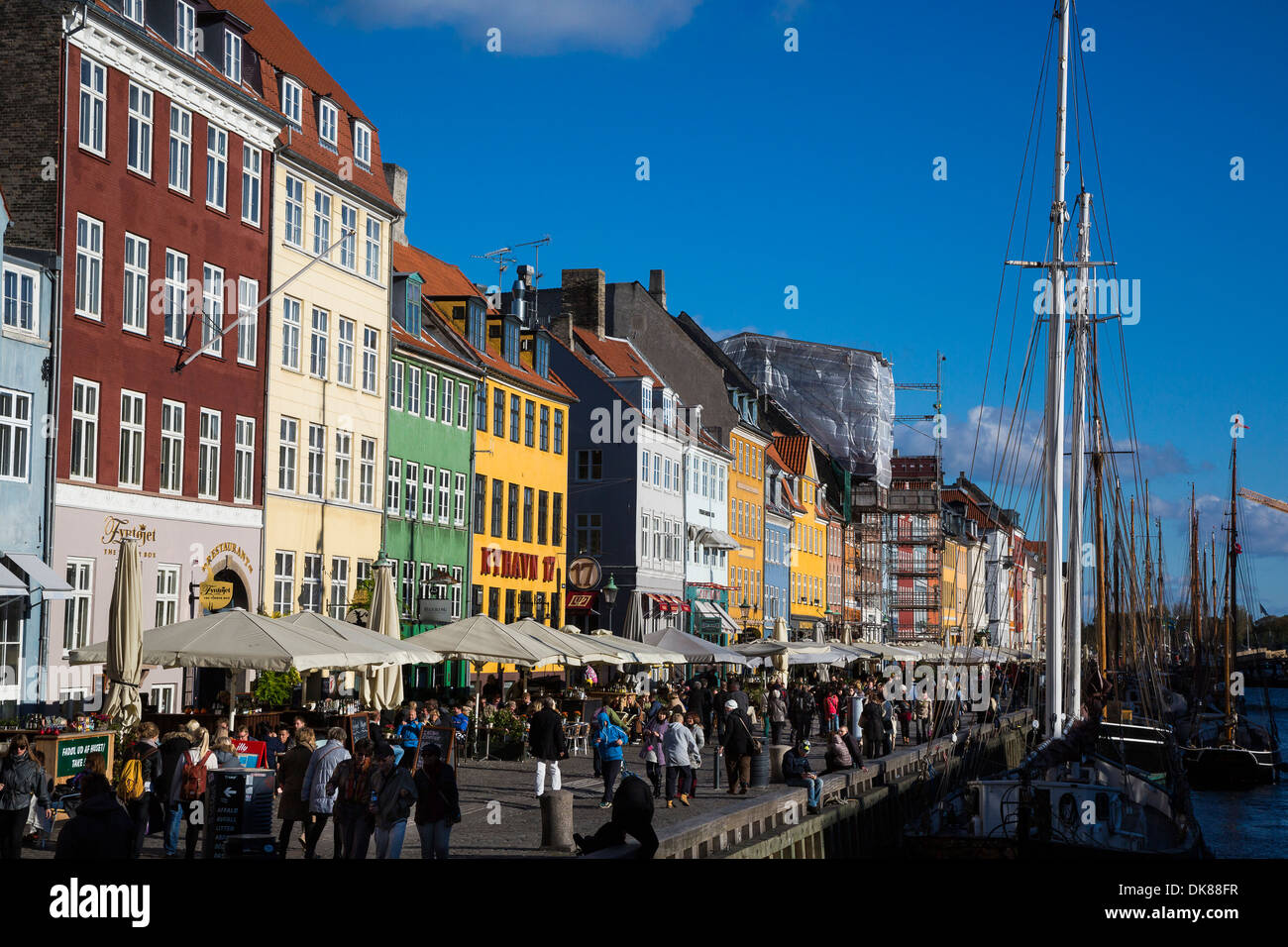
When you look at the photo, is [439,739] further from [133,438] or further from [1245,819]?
[1245,819]

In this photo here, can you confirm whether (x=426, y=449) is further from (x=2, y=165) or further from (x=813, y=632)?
(x=813, y=632)

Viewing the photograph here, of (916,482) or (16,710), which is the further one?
(916,482)

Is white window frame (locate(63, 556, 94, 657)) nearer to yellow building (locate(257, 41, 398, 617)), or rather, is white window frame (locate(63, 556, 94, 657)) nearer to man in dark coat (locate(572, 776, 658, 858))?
yellow building (locate(257, 41, 398, 617))

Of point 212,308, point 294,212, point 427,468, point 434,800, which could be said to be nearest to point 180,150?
point 212,308

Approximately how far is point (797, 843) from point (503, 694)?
23392 millimetres

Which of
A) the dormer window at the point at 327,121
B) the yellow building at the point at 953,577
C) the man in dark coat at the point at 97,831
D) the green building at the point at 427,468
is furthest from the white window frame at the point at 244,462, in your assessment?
the yellow building at the point at 953,577

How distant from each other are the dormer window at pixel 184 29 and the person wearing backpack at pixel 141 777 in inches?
852

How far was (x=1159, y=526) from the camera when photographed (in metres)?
75.1

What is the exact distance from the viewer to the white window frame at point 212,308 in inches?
1438

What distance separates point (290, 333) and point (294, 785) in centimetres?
2410

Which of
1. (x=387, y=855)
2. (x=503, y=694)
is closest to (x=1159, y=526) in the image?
(x=503, y=694)

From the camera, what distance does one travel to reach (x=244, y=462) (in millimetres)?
38375
